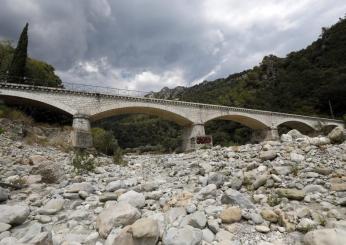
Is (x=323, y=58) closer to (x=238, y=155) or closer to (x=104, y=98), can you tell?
(x=104, y=98)

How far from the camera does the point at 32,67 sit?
92.0ft

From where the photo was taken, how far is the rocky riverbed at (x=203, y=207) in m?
3.02

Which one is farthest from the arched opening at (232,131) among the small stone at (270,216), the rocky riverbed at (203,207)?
the small stone at (270,216)

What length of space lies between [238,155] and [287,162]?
1.89 meters

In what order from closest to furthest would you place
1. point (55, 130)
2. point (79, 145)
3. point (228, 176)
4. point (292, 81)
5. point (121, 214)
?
point (121, 214) → point (228, 176) → point (79, 145) → point (55, 130) → point (292, 81)

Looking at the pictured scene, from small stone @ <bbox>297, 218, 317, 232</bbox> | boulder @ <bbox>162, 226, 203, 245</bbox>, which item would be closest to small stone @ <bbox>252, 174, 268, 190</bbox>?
small stone @ <bbox>297, 218, 317, 232</bbox>

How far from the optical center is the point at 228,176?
19.5ft

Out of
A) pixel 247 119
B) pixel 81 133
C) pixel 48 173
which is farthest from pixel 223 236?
pixel 247 119

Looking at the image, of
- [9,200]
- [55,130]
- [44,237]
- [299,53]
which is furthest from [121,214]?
[299,53]

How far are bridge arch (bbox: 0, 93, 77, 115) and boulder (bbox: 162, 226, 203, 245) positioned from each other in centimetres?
1886

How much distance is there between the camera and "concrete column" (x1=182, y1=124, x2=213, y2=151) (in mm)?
26000

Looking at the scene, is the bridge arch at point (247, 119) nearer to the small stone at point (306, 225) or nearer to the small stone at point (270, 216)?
the small stone at point (270, 216)

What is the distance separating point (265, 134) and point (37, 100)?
3069 cm

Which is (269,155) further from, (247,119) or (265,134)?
(265,134)
